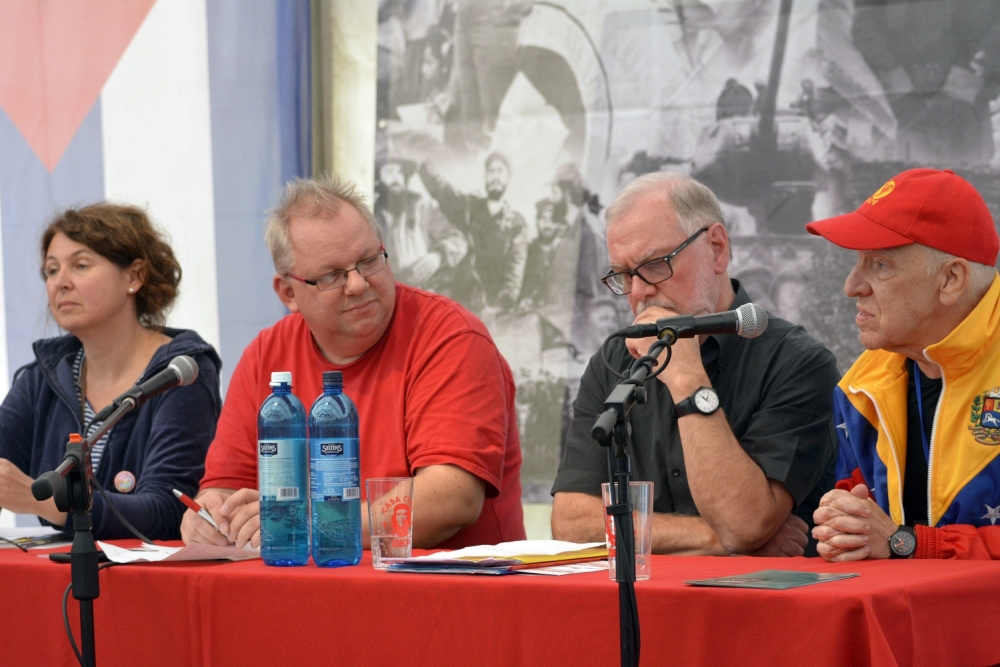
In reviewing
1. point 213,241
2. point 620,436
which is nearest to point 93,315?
point 213,241

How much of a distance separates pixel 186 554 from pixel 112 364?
57.4 inches

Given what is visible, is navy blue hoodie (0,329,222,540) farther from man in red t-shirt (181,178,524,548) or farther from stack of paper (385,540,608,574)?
stack of paper (385,540,608,574)

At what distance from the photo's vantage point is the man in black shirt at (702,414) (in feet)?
7.04

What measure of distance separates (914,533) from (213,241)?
9.20 ft

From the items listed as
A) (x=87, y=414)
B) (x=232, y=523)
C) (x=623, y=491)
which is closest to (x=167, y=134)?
(x=87, y=414)

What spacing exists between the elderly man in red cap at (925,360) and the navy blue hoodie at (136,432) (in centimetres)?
162

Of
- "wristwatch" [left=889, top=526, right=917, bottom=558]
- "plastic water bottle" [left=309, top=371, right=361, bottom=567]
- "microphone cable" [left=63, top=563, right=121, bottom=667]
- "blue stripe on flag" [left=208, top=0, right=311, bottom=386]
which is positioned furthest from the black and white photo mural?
"microphone cable" [left=63, top=563, right=121, bottom=667]

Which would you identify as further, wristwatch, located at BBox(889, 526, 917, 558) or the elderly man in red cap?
the elderly man in red cap

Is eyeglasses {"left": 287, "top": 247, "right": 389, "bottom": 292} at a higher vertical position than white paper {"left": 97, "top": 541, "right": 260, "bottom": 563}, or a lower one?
higher

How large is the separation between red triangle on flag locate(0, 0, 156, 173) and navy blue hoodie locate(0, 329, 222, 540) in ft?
4.17

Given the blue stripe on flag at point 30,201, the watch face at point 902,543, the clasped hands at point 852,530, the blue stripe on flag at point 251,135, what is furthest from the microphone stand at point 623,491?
the blue stripe on flag at point 30,201

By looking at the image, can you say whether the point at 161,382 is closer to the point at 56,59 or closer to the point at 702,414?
the point at 702,414

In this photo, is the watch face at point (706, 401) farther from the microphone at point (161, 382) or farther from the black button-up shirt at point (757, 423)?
the microphone at point (161, 382)

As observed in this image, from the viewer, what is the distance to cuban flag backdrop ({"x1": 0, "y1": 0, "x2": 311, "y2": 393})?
3818 millimetres
